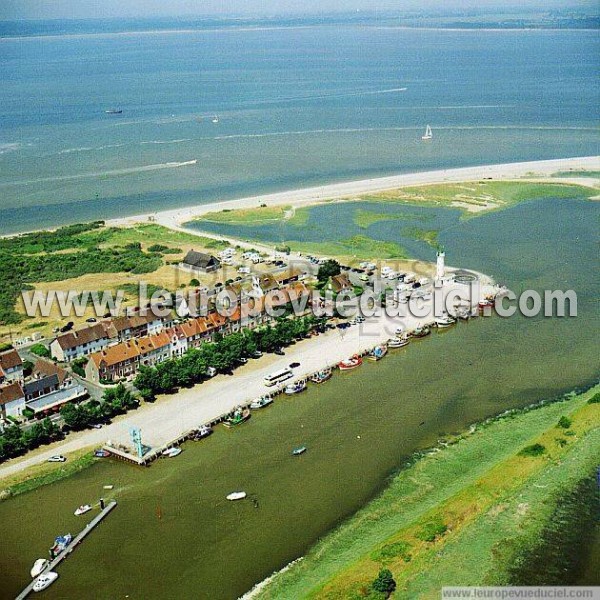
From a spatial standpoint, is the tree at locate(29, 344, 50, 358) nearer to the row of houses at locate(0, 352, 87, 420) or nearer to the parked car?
the row of houses at locate(0, 352, 87, 420)

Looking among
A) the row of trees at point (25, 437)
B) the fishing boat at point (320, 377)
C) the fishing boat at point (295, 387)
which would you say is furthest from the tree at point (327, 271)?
the row of trees at point (25, 437)

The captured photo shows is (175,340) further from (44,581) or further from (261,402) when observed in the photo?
(44,581)

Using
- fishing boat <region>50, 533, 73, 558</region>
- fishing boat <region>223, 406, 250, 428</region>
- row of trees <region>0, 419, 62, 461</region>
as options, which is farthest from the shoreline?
fishing boat <region>50, 533, 73, 558</region>

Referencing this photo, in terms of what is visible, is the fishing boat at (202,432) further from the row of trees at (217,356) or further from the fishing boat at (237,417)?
the row of trees at (217,356)

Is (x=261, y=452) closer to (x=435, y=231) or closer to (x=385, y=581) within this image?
(x=385, y=581)

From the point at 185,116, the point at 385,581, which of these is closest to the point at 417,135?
the point at 185,116

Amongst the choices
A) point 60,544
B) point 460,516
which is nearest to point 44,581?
point 60,544
